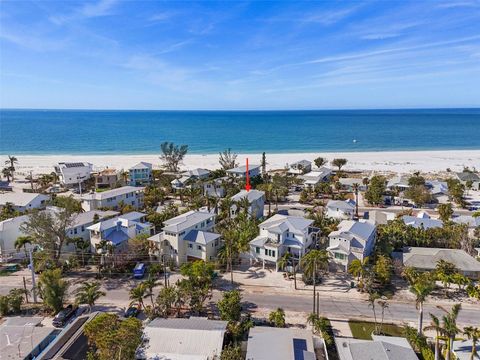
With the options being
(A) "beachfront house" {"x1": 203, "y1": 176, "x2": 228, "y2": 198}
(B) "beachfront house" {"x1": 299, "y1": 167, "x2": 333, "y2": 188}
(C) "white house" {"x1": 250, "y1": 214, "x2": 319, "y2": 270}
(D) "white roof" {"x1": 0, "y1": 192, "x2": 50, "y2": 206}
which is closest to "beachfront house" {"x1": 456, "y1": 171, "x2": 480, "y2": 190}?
(B) "beachfront house" {"x1": 299, "y1": 167, "x2": 333, "y2": 188}

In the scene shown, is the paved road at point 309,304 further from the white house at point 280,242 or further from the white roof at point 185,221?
the white roof at point 185,221

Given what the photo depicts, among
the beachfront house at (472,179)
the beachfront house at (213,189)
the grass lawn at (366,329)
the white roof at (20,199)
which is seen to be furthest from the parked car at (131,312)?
the beachfront house at (472,179)

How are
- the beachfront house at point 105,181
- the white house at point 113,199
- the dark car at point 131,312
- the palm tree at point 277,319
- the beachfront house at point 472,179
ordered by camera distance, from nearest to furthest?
the palm tree at point 277,319 → the dark car at point 131,312 → the white house at point 113,199 → the beachfront house at point 472,179 → the beachfront house at point 105,181

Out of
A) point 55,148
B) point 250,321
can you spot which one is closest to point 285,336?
point 250,321

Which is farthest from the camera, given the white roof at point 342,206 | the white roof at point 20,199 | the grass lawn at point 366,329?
the white roof at point 20,199

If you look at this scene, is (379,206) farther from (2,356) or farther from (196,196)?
(2,356)

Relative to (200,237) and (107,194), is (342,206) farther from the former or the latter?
(107,194)
